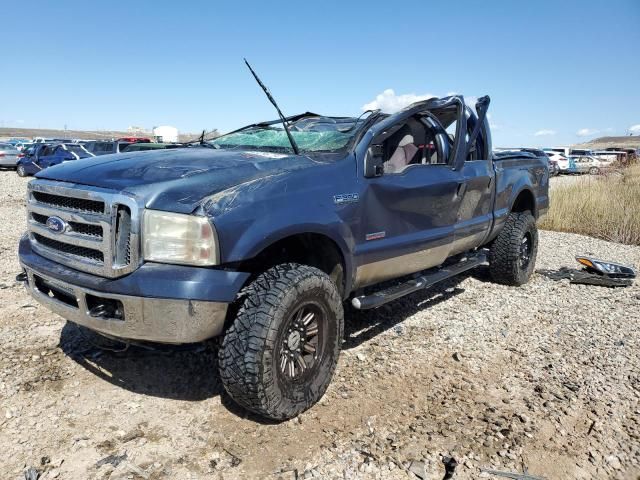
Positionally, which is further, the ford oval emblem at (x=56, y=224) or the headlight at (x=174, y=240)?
the ford oval emblem at (x=56, y=224)

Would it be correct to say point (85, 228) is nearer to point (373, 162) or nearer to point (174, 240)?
point (174, 240)

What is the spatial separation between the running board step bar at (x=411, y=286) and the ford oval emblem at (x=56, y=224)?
1801mm

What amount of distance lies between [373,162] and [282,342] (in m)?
1.38

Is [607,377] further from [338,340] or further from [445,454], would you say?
[338,340]

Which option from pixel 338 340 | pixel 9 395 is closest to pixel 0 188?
pixel 9 395

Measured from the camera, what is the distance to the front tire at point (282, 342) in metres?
2.66

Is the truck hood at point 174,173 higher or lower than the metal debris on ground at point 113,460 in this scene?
higher

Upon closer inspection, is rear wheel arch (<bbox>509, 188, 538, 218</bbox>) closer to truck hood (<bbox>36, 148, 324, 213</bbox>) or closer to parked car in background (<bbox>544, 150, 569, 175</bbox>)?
truck hood (<bbox>36, 148, 324, 213</bbox>)

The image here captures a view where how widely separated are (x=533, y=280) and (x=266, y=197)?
462cm

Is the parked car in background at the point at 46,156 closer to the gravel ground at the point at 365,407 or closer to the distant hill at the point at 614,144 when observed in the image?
the gravel ground at the point at 365,407

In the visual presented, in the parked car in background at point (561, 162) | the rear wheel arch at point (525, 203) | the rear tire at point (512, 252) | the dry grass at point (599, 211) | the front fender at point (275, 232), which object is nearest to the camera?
the front fender at point (275, 232)

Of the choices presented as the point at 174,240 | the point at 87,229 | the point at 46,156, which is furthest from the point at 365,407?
the point at 46,156

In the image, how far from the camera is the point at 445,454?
2670mm

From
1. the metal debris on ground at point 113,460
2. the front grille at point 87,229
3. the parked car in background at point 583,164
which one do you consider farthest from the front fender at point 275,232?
the parked car in background at point 583,164
